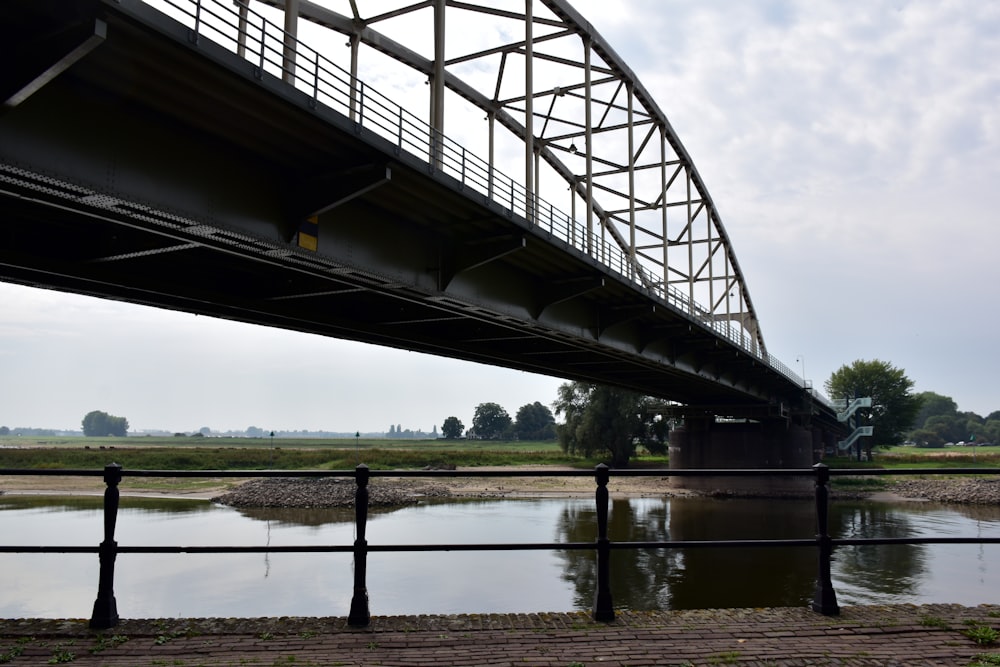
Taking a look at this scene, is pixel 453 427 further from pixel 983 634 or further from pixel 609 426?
pixel 983 634

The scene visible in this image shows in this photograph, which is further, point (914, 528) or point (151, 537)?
point (914, 528)

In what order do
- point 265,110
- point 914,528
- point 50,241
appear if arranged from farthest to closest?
point 914,528
point 50,241
point 265,110

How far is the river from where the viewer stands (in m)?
14.9

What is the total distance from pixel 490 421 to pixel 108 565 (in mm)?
184797

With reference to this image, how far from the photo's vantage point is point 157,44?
813 centimetres

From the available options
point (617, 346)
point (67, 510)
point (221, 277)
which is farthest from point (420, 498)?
point (221, 277)

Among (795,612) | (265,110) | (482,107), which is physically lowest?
(795,612)

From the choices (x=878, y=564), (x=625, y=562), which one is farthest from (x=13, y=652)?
(x=878, y=564)

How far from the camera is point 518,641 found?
203 inches

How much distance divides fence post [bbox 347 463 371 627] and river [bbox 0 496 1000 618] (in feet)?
29.3

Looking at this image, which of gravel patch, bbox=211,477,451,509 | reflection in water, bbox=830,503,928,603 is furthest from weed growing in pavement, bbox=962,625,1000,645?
gravel patch, bbox=211,477,451,509

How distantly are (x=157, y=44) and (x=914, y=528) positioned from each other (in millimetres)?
32319

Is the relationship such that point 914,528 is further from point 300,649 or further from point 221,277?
point 300,649

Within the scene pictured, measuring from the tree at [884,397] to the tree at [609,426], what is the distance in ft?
146
